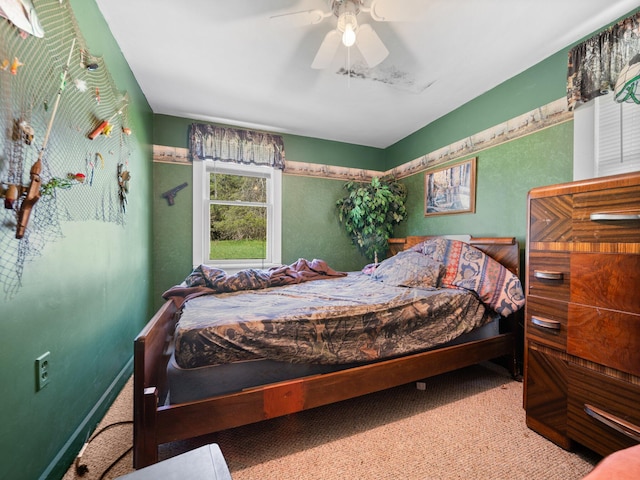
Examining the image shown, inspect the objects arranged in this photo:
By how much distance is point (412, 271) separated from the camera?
2.30 m

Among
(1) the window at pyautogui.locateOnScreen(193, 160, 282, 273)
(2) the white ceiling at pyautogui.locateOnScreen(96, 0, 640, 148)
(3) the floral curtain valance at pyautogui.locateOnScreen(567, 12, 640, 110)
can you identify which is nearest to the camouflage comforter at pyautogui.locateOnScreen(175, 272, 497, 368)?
(1) the window at pyautogui.locateOnScreen(193, 160, 282, 273)

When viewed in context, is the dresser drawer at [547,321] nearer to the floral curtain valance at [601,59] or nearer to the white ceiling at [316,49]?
the floral curtain valance at [601,59]

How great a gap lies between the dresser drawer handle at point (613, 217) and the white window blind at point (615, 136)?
0.88 meters

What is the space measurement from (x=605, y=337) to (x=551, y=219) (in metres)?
0.60

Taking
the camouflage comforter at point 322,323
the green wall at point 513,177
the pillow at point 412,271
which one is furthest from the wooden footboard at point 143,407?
the green wall at point 513,177

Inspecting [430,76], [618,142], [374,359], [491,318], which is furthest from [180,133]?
[618,142]

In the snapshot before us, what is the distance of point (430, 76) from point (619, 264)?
2.00 metres

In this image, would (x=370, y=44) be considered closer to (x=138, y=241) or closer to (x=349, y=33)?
(x=349, y=33)

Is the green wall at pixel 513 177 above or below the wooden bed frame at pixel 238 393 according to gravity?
above

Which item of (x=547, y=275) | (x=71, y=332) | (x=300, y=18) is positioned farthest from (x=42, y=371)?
(x=547, y=275)

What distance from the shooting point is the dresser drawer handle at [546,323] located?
1.35m

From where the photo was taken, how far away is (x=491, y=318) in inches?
79.9

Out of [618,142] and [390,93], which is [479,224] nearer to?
[618,142]

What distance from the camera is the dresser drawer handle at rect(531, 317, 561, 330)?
4.44ft
